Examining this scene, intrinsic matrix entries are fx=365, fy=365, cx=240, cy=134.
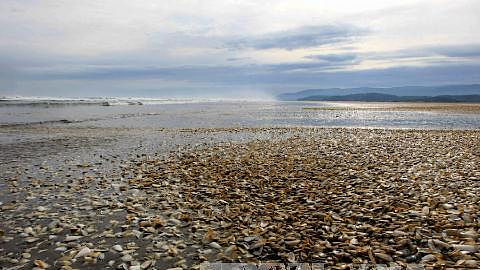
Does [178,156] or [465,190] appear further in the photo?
[178,156]

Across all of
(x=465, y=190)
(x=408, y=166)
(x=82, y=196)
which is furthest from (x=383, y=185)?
(x=82, y=196)

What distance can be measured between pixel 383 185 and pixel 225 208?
516cm

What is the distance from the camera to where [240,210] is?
9.27 meters

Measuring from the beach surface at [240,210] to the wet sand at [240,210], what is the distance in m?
0.03

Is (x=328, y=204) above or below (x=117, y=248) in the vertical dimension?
above

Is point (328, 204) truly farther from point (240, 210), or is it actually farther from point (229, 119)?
point (229, 119)

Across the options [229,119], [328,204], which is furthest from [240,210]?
[229,119]

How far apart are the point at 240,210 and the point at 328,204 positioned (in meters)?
2.32

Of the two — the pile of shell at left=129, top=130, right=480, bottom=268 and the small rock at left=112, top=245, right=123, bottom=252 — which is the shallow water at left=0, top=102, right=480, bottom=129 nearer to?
the pile of shell at left=129, top=130, right=480, bottom=268

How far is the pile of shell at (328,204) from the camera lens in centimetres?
668

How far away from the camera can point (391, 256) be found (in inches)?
251

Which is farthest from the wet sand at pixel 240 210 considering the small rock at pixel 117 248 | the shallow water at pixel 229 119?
the shallow water at pixel 229 119

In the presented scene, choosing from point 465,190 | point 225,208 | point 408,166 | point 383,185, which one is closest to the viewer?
point 225,208

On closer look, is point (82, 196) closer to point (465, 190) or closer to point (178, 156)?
point (178, 156)
